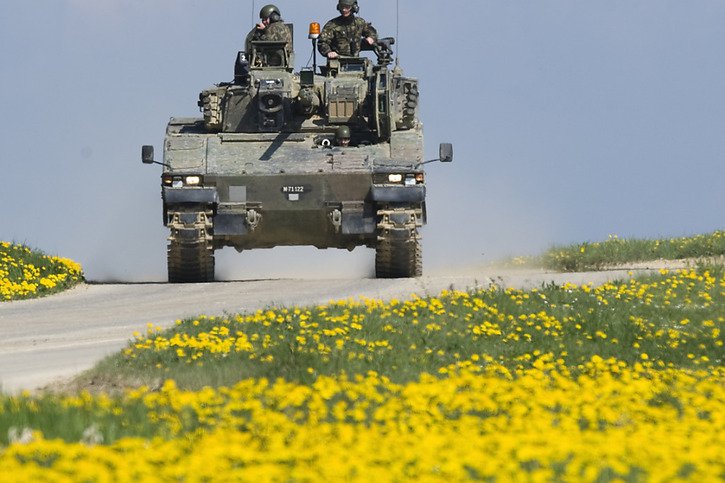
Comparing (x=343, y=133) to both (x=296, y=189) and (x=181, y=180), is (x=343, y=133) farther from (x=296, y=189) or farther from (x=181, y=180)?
(x=181, y=180)

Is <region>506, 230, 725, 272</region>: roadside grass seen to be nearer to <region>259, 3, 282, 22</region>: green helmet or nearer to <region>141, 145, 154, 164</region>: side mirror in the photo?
<region>259, 3, 282, 22</region>: green helmet

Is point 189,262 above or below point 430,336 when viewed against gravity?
above

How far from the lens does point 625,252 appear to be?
82.2 ft

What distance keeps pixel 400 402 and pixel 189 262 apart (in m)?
12.6


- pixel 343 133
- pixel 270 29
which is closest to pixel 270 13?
pixel 270 29

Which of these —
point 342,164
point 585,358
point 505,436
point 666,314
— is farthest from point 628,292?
point 505,436

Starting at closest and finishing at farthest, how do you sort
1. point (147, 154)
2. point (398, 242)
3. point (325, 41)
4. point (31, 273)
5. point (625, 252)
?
point (398, 242), point (147, 154), point (31, 273), point (325, 41), point (625, 252)

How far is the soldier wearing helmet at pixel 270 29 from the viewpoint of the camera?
2262cm

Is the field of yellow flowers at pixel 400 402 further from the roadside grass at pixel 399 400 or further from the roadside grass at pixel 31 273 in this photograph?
the roadside grass at pixel 31 273

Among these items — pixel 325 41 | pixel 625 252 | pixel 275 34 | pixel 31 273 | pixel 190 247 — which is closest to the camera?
pixel 190 247

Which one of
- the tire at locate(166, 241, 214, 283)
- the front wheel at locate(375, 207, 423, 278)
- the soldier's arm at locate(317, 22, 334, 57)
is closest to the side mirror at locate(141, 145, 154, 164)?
the tire at locate(166, 241, 214, 283)

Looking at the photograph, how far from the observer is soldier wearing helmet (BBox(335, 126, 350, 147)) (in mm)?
20484

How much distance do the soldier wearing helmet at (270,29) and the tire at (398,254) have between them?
15.2 ft

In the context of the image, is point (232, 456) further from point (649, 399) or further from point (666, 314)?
point (666, 314)
